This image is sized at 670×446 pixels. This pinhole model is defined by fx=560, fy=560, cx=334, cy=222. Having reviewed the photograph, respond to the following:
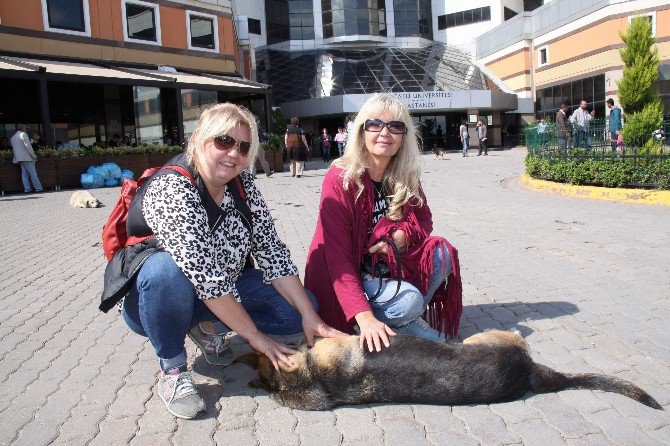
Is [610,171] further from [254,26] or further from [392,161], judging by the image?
[254,26]

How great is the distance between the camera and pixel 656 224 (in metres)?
7.23

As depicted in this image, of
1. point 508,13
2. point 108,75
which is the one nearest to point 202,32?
point 108,75

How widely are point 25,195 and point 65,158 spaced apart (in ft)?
5.66

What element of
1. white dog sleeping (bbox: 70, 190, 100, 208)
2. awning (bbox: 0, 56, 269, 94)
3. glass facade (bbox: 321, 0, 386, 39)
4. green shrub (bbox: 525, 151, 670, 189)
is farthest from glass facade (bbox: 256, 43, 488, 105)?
white dog sleeping (bbox: 70, 190, 100, 208)

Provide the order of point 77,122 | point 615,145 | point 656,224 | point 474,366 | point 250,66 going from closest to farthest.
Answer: point 474,366
point 656,224
point 615,145
point 77,122
point 250,66

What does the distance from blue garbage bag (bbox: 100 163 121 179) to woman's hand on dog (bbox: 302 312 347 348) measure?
14.2 metres

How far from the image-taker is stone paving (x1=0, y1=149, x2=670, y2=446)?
8.23 feet

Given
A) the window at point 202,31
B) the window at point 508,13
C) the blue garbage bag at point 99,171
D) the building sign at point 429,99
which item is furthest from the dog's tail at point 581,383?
the window at point 508,13

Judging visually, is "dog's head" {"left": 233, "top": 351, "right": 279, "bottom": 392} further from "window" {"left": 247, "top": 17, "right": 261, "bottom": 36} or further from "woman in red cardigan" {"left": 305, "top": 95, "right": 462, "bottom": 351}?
"window" {"left": 247, "top": 17, "right": 261, "bottom": 36}

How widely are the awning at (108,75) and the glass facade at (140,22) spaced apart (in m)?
1.51

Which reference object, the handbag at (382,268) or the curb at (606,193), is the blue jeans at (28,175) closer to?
the curb at (606,193)

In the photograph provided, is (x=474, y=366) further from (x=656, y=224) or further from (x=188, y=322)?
(x=656, y=224)

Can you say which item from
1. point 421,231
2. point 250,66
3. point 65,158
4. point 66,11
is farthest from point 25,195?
point 250,66

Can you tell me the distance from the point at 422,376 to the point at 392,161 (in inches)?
53.3
